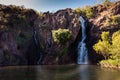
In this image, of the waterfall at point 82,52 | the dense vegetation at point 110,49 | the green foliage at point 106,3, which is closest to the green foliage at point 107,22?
the waterfall at point 82,52

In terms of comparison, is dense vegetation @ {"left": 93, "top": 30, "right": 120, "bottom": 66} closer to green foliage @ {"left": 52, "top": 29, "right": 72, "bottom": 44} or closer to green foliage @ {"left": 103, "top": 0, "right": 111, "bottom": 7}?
green foliage @ {"left": 52, "top": 29, "right": 72, "bottom": 44}

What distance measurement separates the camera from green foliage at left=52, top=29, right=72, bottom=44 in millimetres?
126062

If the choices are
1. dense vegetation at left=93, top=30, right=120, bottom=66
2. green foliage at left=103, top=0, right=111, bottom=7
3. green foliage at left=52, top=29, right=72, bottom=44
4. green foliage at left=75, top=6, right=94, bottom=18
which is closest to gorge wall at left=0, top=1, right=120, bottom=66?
green foliage at left=103, top=0, right=111, bottom=7

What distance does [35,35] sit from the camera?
440 feet

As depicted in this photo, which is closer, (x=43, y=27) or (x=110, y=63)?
(x=110, y=63)

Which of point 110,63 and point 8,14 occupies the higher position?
point 8,14

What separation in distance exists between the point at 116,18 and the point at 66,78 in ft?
225

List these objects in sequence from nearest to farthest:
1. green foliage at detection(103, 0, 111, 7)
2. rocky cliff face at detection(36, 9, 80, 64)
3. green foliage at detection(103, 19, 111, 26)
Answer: rocky cliff face at detection(36, 9, 80, 64)
green foliage at detection(103, 19, 111, 26)
green foliage at detection(103, 0, 111, 7)

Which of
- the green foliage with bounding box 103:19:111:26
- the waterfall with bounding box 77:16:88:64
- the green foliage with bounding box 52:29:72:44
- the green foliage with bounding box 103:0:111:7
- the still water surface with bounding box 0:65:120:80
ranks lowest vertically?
the still water surface with bounding box 0:65:120:80

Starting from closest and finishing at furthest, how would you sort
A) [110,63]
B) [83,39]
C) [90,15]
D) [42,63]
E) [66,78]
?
1. [66,78]
2. [110,63]
3. [42,63]
4. [83,39]
5. [90,15]

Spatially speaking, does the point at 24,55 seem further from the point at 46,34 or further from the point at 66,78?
the point at 66,78

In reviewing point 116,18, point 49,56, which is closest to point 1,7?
point 49,56

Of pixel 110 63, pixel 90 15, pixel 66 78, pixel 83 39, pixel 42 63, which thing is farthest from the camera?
pixel 90 15

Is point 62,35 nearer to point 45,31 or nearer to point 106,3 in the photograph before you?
point 45,31
